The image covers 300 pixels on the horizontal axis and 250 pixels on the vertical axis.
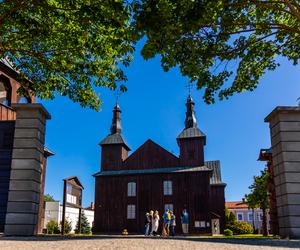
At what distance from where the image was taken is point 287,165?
1060 centimetres

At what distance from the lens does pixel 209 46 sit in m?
11.5

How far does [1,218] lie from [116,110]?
111ft

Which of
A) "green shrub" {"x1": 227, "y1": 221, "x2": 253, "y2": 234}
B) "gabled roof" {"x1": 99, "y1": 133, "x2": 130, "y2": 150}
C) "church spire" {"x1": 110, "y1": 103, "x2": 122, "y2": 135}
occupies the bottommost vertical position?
"green shrub" {"x1": 227, "y1": 221, "x2": 253, "y2": 234}

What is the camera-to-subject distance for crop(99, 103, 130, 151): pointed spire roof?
4534 cm

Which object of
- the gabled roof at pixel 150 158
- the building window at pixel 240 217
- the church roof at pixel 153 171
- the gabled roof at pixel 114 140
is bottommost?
the building window at pixel 240 217

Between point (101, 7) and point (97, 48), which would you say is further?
point (97, 48)

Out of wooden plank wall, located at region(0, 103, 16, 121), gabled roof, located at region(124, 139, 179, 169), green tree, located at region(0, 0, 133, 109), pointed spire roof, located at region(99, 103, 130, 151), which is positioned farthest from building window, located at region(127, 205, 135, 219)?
green tree, located at region(0, 0, 133, 109)

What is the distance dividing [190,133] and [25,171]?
33.3 m

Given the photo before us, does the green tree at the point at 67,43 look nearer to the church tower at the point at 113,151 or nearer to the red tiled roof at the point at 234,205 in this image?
the church tower at the point at 113,151

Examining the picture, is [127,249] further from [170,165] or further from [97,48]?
[170,165]

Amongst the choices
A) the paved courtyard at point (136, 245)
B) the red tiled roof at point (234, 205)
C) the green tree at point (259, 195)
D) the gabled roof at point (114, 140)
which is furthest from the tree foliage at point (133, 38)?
the red tiled roof at point (234, 205)

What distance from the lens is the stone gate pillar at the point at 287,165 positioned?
10234 mm

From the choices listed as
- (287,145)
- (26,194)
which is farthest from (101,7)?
(287,145)

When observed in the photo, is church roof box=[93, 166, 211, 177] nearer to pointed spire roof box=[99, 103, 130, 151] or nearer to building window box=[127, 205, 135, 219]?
pointed spire roof box=[99, 103, 130, 151]
